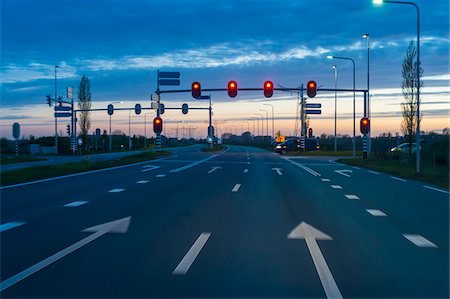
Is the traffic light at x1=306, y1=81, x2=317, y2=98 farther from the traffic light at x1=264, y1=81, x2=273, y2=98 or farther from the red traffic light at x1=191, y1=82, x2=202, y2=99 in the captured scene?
the red traffic light at x1=191, y1=82, x2=202, y2=99

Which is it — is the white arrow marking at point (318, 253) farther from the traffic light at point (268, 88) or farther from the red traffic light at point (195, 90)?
the red traffic light at point (195, 90)

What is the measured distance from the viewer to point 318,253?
28.1 feet

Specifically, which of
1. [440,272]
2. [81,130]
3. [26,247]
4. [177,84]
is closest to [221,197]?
[26,247]

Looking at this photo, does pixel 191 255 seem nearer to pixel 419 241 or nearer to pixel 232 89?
pixel 419 241

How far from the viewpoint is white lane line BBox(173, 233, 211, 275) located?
737 cm

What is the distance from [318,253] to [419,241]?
93.5 inches

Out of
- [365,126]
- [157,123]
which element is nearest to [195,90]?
[157,123]

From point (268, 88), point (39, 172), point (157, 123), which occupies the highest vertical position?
point (268, 88)

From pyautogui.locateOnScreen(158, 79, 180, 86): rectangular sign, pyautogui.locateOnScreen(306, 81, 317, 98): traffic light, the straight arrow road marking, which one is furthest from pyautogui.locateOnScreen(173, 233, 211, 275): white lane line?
pyautogui.locateOnScreen(158, 79, 180, 86): rectangular sign

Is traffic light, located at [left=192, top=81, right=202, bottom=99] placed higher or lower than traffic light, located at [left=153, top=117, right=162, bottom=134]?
higher

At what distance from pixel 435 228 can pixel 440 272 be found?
12.8 ft

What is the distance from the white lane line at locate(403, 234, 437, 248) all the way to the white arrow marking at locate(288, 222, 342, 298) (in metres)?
1.53

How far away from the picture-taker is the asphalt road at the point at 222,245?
6.66 m

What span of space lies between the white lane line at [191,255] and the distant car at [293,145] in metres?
60.1
